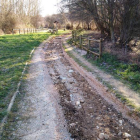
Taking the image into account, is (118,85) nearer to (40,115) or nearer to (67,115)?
(67,115)

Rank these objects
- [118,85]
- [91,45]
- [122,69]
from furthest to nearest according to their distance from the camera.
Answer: [91,45] → [122,69] → [118,85]

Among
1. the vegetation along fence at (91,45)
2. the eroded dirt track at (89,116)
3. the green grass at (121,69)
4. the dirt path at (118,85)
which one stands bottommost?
the eroded dirt track at (89,116)

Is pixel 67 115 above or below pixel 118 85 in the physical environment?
below

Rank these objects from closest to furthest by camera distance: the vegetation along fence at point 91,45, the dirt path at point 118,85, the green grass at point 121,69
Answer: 1. the dirt path at point 118,85
2. the green grass at point 121,69
3. the vegetation along fence at point 91,45

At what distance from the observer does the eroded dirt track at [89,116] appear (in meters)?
3.95

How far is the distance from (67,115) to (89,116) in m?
0.64

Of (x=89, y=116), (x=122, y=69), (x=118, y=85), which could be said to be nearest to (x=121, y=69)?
(x=122, y=69)

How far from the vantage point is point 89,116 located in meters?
4.72

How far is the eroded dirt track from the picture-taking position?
395cm

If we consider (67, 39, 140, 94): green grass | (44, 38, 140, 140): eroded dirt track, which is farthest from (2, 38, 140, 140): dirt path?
(67, 39, 140, 94): green grass

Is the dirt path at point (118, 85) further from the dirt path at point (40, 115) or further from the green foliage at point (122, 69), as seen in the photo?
the dirt path at point (40, 115)

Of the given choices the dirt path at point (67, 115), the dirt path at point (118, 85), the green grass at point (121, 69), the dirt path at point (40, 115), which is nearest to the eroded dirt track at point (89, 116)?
the dirt path at point (67, 115)

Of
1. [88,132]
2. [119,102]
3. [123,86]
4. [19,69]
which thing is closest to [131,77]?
[123,86]

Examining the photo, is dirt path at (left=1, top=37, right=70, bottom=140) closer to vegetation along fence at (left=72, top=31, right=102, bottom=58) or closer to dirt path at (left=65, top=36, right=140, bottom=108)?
dirt path at (left=65, top=36, right=140, bottom=108)
